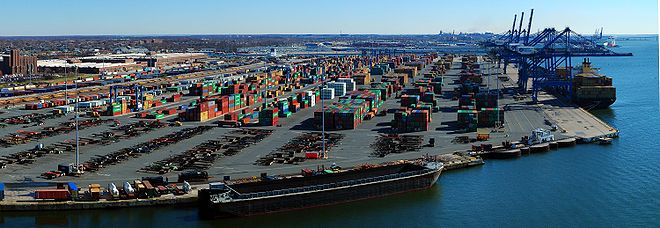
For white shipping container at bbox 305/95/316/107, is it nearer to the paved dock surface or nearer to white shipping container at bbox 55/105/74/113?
the paved dock surface

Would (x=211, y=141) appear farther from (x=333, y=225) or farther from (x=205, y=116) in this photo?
(x=333, y=225)

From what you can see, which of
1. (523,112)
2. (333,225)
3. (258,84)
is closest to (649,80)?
(523,112)

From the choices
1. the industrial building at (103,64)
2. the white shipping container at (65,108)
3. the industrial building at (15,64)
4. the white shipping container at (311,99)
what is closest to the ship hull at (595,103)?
the white shipping container at (311,99)

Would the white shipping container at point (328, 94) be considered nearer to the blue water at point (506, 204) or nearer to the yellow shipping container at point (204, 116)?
the yellow shipping container at point (204, 116)

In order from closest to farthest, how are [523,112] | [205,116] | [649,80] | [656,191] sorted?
[656,191], [205,116], [523,112], [649,80]

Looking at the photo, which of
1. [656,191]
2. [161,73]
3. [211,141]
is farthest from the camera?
[161,73]

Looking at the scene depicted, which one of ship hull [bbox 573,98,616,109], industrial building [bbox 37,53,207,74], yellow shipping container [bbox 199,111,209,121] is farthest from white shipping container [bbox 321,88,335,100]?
industrial building [bbox 37,53,207,74]

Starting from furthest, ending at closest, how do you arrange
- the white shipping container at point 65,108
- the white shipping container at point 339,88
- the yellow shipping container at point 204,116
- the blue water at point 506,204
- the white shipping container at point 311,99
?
1. the white shipping container at point 339,88
2. the white shipping container at point 311,99
3. the white shipping container at point 65,108
4. the yellow shipping container at point 204,116
5. the blue water at point 506,204
